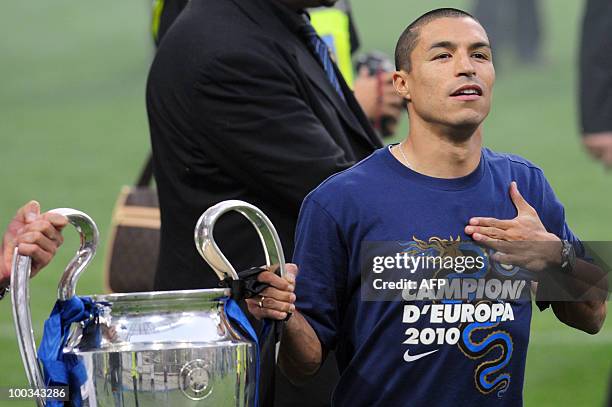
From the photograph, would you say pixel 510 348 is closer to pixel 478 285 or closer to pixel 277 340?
pixel 478 285

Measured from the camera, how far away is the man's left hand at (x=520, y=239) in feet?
9.51

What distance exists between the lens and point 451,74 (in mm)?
2998

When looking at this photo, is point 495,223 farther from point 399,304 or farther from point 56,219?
point 56,219

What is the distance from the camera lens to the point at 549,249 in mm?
2947

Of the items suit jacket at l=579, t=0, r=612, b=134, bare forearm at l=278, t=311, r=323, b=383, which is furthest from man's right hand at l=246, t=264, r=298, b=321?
suit jacket at l=579, t=0, r=612, b=134

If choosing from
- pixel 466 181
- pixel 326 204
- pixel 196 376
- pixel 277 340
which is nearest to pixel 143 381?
pixel 196 376

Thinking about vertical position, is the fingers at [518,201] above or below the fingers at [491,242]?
above

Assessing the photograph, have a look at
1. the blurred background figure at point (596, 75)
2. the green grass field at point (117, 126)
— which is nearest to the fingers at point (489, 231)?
the blurred background figure at point (596, 75)

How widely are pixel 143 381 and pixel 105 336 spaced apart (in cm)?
11

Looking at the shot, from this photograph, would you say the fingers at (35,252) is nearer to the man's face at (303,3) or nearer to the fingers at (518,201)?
the fingers at (518,201)

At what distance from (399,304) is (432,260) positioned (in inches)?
4.3

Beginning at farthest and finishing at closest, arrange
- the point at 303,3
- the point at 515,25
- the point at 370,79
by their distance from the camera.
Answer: the point at 515,25 → the point at 370,79 → the point at 303,3

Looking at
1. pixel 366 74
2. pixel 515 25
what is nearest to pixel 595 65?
pixel 366 74

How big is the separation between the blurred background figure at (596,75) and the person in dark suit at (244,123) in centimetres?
164
